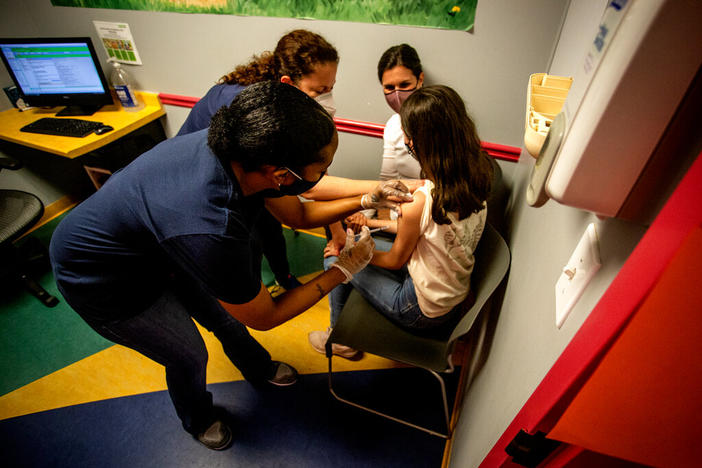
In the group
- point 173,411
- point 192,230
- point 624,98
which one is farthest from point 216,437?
point 624,98

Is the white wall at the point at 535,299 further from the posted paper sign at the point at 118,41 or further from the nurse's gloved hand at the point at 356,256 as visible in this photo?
the posted paper sign at the point at 118,41

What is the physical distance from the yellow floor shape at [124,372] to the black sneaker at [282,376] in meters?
0.08

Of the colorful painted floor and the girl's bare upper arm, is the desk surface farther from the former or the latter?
the girl's bare upper arm

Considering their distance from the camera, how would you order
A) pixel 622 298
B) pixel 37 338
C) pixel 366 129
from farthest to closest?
pixel 366 129 → pixel 37 338 → pixel 622 298

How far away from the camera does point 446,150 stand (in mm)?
1112

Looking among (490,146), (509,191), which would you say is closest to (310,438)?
(509,191)

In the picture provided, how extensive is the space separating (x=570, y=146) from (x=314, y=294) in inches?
35.7

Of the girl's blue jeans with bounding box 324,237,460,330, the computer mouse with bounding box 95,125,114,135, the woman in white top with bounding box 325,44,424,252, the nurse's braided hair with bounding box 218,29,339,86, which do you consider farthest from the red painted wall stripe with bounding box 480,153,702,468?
the computer mouse with bounding box 95,125,114,135

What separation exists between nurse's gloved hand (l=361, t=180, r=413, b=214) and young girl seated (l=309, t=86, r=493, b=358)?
13 cm

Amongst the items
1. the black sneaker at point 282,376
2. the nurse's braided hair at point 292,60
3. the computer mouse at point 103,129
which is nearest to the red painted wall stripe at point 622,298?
the nurse's braided hair at point 292,60

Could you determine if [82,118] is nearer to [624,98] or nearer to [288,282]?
[288,282]

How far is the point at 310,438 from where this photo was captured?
4.98ft

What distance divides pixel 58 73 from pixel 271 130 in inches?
99.0

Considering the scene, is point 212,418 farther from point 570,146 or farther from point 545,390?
point 570,146
